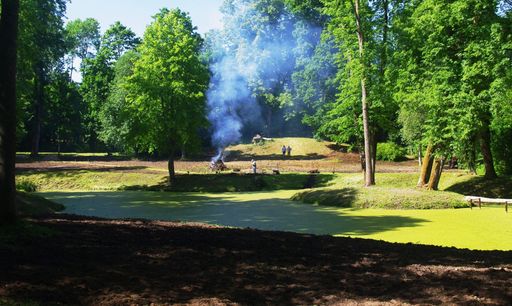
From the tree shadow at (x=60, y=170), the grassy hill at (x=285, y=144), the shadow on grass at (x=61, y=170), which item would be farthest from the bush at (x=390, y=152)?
the tree shadow at (x=60, y=170)

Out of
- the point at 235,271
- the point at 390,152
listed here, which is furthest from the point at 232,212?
the point at 390,152

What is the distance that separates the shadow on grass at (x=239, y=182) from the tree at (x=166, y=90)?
1244mm

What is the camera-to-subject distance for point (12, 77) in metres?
9.84

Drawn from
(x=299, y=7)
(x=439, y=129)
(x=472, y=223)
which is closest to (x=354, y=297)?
(x=472, y=223)

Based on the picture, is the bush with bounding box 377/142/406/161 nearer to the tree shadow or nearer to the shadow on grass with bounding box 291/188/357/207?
the tree shadow

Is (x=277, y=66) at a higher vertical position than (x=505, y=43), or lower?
higher

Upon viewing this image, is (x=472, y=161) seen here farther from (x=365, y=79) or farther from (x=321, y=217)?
(x=321, y=217)

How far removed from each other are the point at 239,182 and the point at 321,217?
15.5 m

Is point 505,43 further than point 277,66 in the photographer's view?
No

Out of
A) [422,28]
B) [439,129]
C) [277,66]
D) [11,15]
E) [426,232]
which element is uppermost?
[277,66]

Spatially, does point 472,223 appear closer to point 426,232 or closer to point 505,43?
point 426,232

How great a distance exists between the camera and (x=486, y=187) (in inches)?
1035

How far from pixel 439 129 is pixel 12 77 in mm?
20944

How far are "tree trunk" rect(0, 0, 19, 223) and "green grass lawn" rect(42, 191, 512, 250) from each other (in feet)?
26.6
